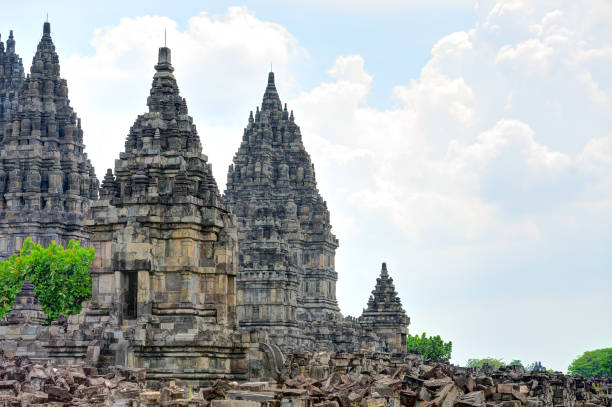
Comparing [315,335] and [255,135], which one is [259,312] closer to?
[315,335]

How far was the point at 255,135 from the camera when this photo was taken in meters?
74.6

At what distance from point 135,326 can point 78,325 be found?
268 centimetres

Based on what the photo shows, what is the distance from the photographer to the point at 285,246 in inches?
2490

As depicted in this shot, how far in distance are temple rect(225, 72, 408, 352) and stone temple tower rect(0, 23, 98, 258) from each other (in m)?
11.0

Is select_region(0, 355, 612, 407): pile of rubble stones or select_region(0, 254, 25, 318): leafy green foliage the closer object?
select_region(0, 355, 612, 407): pile of rubble stones

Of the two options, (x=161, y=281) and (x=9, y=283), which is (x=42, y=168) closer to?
(x=9, y=283)

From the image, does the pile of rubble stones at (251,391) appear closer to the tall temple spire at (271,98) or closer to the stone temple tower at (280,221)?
the stone temple tower at (280,221)

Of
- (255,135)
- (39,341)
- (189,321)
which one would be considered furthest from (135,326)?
(255,135)

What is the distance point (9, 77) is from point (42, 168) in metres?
15.1

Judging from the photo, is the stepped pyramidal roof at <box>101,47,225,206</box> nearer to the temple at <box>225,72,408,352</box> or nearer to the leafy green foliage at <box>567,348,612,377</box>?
the temple at <box>225,72,408,352</box>

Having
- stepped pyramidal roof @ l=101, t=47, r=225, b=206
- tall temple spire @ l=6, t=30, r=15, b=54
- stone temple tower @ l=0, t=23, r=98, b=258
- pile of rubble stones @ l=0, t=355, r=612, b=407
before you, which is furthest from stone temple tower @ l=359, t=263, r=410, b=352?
pile of rubble stones @ l=0, t=355, r=612, b=407

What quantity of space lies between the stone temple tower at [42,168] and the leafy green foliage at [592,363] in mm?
50839

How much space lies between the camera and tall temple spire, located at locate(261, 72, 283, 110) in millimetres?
78500

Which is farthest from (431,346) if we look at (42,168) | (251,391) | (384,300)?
(251,391)
